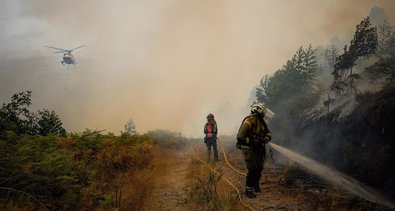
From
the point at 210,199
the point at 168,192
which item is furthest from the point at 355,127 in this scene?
the point at 210,199

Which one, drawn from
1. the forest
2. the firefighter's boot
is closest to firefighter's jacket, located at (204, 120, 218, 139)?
the forest

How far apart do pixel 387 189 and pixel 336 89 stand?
478 inches

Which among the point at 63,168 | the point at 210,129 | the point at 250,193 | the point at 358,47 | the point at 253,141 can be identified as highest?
the point at 358,47

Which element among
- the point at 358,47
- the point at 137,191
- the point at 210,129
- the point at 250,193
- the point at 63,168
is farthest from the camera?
the point at 358,47

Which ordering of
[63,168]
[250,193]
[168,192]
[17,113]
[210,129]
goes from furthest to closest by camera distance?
1. [210,129]
2. [17,113]
3. [168,192]
4. [250,193]
5. [63,168]

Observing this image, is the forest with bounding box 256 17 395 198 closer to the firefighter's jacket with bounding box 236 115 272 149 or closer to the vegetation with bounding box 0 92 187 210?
the firefighter's jacket with bounding box 236 115 272 149

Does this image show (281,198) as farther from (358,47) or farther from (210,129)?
(358,47)

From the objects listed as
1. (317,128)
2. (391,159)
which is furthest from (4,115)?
(317,128)

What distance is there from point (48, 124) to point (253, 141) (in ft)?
33.2

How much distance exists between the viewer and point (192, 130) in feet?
532

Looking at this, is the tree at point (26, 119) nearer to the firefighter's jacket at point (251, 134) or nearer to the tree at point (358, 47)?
the firefighter's jacket at point (251, 134)

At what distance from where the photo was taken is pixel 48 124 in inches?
544

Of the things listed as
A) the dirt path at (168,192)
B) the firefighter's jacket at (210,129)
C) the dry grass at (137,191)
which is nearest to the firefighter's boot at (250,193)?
the dirt path at (168,192)

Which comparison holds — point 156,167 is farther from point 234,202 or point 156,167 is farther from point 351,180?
point 351,180
